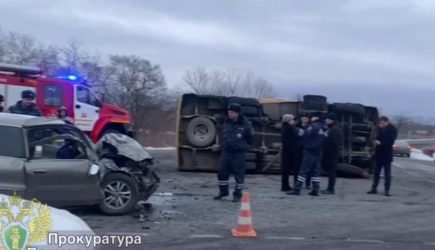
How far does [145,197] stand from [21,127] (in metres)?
2.32

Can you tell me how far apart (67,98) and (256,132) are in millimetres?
6078

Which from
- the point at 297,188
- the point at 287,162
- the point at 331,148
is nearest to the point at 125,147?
the point at 297,188

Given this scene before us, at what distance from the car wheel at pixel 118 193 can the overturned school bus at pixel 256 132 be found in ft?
26.9

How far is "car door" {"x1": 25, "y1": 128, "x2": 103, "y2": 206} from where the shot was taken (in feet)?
29.0

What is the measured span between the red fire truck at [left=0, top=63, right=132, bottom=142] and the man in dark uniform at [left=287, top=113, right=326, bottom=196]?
8932 millimetres

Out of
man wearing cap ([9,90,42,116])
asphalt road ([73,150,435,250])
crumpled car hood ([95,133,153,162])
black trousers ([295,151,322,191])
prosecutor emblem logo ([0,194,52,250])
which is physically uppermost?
man wearing cap ([9,90,42,116])

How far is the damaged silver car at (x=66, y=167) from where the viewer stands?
880 cm

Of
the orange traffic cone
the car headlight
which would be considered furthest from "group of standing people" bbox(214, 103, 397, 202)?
the orange traffic cone

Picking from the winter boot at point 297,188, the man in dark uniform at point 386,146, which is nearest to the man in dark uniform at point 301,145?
the winter boot at point 297,188

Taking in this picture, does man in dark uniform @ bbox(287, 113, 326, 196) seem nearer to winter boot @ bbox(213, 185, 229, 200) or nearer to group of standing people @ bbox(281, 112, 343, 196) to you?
group of standing people @ bbox(281, 112, 343, 196)

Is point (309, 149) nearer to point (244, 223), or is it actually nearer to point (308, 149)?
point (308, 149)

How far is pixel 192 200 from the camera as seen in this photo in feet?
38.9

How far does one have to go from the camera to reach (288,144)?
1359cm

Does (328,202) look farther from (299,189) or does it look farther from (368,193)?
(368,193)
